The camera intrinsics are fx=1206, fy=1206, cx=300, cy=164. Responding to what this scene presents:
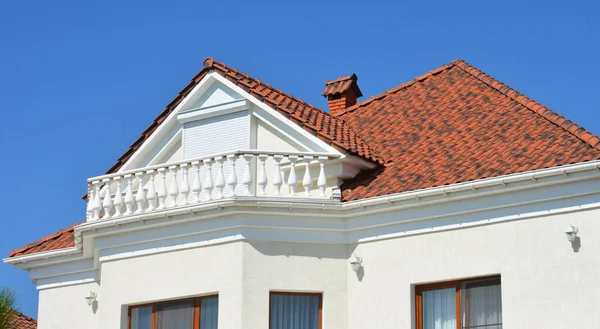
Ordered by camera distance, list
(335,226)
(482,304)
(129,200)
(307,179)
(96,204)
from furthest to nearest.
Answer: (96,204) < (129,200) < (307,179) < (335,226) < (482,304)

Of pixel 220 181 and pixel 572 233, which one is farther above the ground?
pixel 220 181

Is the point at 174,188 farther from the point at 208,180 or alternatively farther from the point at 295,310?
the point at 295,310

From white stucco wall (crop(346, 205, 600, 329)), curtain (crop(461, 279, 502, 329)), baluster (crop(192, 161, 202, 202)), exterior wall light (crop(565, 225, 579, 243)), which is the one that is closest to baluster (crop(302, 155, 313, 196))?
white stucco wall (crop(346, 205, 600, 329))

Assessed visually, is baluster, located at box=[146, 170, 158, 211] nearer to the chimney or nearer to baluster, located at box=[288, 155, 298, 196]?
baluster, located at box=[288, 155, 298, 196]

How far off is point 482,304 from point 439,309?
37.8 inches

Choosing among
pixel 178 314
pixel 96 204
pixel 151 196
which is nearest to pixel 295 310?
pixel 178 314

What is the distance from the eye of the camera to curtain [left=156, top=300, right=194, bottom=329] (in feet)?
80.3

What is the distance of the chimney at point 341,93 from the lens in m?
31.8

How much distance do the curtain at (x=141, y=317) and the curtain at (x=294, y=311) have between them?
2.85 m

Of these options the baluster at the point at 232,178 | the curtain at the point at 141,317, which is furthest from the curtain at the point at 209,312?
the baluster at the point at 232,178

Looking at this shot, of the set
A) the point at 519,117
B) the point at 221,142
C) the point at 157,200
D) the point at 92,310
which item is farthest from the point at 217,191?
the point at 519,117

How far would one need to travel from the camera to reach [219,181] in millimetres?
24203

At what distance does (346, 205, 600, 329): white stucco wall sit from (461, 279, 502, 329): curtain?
30 cm

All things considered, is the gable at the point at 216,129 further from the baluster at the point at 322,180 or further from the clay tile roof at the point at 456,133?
the clay tile roof at the point at 456,133
